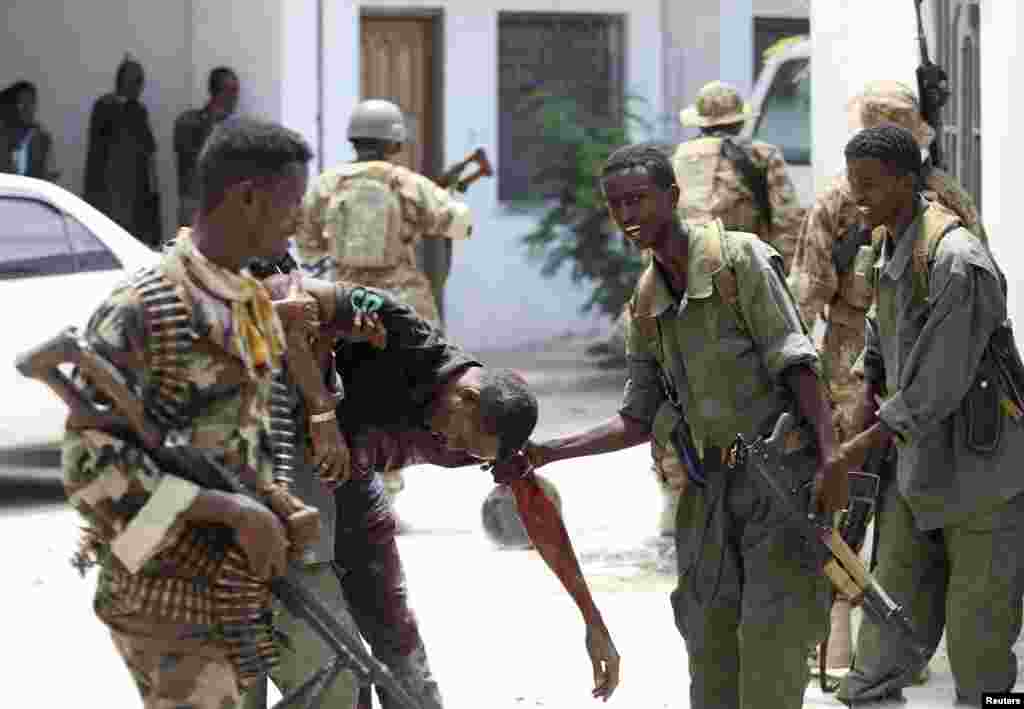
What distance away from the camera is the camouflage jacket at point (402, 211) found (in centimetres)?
1002

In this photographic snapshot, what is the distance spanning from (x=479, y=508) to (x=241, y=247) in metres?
6.77

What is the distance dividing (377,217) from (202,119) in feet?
23.2

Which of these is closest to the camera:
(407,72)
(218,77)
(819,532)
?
(819,532)

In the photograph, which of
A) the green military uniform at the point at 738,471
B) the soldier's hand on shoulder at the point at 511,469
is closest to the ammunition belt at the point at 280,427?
the soldier's hand on shoulder at the point at 511,469

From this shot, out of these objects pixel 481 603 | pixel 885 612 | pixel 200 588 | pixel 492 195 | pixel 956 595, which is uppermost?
pixel 492 195

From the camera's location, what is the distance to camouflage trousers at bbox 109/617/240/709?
154 inches

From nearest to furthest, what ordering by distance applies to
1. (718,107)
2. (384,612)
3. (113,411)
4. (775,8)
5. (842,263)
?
(113,411)
(384,612)
(842,263)
(718,107)
(775,8)


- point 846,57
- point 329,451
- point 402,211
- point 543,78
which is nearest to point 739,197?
point 846,57

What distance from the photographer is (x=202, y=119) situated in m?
16.7

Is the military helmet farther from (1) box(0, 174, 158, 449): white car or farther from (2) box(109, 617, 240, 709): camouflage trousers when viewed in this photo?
(2) box(109, 617, 240, 709): camouflage trousers

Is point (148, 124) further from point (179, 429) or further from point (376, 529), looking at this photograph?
point (179, 429)

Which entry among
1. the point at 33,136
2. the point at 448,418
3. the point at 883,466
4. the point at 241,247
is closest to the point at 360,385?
the point at 448,418

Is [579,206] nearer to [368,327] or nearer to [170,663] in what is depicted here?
[368,327]

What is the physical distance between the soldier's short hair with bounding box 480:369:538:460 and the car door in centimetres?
600
